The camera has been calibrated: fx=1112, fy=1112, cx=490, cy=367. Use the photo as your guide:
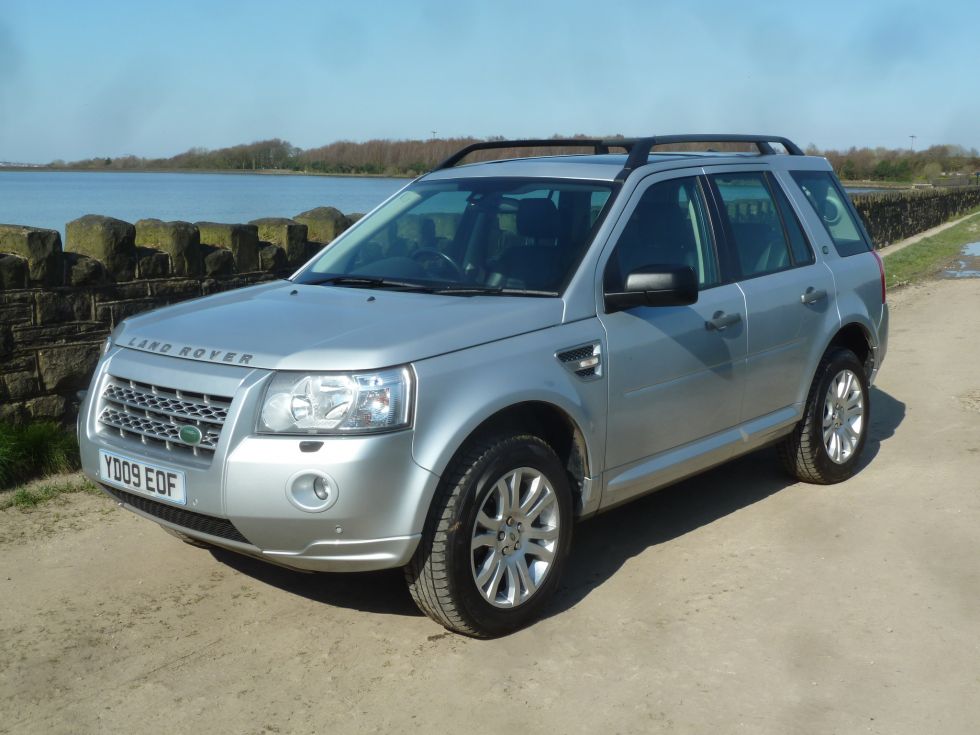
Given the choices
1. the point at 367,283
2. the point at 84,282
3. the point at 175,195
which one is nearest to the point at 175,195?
the point at 175,195

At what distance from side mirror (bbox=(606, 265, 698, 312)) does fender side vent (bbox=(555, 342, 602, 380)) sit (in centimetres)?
24

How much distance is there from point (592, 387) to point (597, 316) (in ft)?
1.01

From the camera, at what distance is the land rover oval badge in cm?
389

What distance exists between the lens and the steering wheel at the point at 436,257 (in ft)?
16.0

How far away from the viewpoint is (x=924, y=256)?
882 inches

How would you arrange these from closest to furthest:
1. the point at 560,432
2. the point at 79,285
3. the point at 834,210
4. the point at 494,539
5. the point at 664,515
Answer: the point at 494,539
the point at 560,432
the point at 664,515
the point at 79,285
the point at 834,210

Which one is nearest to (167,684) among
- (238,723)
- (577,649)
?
(238,723)

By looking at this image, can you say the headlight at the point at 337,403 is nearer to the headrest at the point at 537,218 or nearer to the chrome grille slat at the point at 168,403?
the chrome grille slat at the point at 168,403

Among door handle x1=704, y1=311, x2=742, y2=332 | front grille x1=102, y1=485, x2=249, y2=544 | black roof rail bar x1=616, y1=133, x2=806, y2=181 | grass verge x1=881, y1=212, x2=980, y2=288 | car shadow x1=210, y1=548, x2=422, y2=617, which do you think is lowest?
car shadow x1=210, y1=548, x2=422, y2=617

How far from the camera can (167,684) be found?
12.6 feet

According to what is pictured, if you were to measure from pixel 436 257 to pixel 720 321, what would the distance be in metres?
1.33

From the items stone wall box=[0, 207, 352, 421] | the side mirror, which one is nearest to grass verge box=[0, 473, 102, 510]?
stone wall box=[0, 207, 352, 421]

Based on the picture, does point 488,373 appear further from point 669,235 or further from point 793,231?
point 793,231

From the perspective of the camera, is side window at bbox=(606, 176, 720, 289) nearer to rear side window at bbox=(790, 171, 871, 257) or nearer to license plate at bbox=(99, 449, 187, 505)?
rear side window at bbox=(790, 171, 871, 257)
